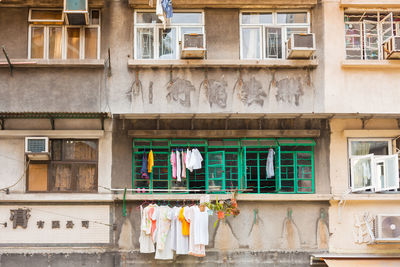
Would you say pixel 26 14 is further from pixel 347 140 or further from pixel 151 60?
pixel 347 140

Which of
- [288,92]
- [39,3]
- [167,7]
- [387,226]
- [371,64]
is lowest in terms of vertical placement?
[387,226]

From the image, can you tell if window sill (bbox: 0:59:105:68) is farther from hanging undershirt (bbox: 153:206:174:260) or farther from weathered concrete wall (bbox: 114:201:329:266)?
hanging undershirt (bbox: 153:206:174:260)

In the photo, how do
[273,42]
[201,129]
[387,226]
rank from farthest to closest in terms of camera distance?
[273,42]
[201,129]
[387,226]

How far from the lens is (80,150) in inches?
430

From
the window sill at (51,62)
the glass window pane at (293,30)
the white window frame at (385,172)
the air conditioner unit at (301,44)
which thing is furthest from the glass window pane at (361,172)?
the window sill at (51,62)

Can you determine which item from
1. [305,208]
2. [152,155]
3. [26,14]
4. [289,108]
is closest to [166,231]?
[152,155]

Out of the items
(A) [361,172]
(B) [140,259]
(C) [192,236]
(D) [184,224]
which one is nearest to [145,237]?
(B) [140,259]

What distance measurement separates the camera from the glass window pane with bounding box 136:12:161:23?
11.3m

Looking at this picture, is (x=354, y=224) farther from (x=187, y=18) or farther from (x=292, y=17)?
(x=187, y=18)

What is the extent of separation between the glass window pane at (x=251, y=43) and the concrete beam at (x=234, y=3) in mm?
518

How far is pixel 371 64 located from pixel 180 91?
3956 mm

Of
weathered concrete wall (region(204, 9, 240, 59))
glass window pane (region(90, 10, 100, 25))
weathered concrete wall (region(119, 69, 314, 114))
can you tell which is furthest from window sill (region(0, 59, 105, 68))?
weathered concrete wall (region(204, 9, 240, 59))

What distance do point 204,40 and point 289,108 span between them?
2227mm

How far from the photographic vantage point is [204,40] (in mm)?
10844
